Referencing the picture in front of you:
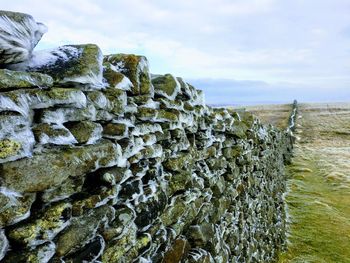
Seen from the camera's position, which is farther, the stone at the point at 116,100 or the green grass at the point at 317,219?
the green grass at the point at 317,219

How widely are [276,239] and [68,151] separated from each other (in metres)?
8.16

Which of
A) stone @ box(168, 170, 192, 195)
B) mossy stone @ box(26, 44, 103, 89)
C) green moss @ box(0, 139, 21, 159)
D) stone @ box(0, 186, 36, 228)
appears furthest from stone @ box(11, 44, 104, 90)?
stone @ box(168, 170, 192, 195)

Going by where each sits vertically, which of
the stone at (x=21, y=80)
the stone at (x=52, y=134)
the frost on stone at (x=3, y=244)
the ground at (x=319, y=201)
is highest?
the stone at (x=21, y=80)

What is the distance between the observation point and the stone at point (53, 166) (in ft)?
5.79

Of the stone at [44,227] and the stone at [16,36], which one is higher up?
the stone at [16,36]

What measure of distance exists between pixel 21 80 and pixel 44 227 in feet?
2.99

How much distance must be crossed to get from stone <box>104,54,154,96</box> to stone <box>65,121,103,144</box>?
0.76m

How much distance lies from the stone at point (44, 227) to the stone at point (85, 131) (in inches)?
18.7

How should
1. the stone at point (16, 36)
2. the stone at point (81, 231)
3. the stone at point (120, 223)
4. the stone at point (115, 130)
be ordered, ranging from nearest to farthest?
the stone at point (16, 36) < the stone at point (81, 231) < the stone at point (120, 223) < the stone at point (115, 130)

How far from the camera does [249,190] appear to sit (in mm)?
6855

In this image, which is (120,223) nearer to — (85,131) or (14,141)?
(85,131)

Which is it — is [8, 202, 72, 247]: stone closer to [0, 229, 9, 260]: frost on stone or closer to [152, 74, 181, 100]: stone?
[0, 229, 9, 260]: frost on stone

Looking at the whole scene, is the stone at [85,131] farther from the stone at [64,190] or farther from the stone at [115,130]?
the stone at [64,190]

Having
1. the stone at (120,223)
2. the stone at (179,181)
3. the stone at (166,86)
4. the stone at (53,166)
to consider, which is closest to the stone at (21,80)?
the stone at (53,166)
